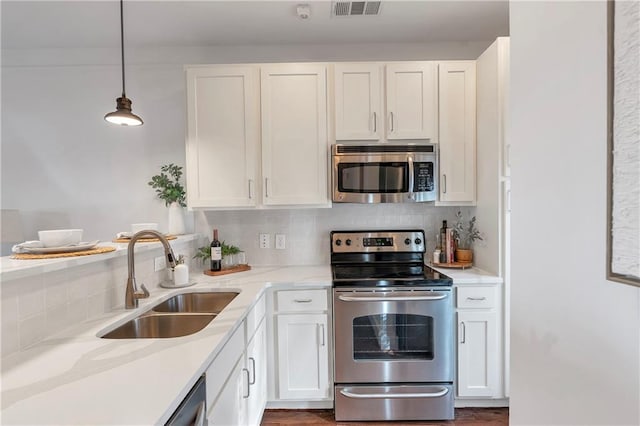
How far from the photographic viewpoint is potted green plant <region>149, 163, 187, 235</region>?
2.49 m

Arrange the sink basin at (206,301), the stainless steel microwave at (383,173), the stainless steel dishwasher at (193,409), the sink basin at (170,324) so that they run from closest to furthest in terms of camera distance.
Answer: the stainless steel dishwasher at (193,409), the sink basin at (170,324), the sink basin at (206,301), the stainless steel microwave at (383,173)

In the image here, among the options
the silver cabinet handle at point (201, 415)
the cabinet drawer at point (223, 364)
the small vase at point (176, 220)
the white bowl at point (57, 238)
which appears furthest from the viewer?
the small vase at point (176, 220)

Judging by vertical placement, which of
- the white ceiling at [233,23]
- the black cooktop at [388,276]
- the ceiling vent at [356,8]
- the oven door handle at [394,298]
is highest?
the white ceiling at [233,23]

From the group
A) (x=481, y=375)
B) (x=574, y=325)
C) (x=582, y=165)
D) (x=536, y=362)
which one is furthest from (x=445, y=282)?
(x=582, y=165)

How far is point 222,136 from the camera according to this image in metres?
2.35

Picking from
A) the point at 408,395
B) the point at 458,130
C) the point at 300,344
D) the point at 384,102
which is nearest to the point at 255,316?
the point at 300,344

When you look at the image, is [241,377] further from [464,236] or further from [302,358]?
[464,236]

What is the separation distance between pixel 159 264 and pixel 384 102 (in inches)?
73.8

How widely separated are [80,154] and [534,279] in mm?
3281

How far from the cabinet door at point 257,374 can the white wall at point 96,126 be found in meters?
1.35

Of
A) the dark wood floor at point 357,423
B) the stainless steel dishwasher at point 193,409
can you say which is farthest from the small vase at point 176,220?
the stainless steel dishwasher at point 193,409

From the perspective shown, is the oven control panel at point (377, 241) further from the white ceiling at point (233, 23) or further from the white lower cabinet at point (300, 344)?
the white ceiling at point (233, 23)

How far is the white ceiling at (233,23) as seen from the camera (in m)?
2.17

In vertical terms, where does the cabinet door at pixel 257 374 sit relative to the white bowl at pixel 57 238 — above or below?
below
